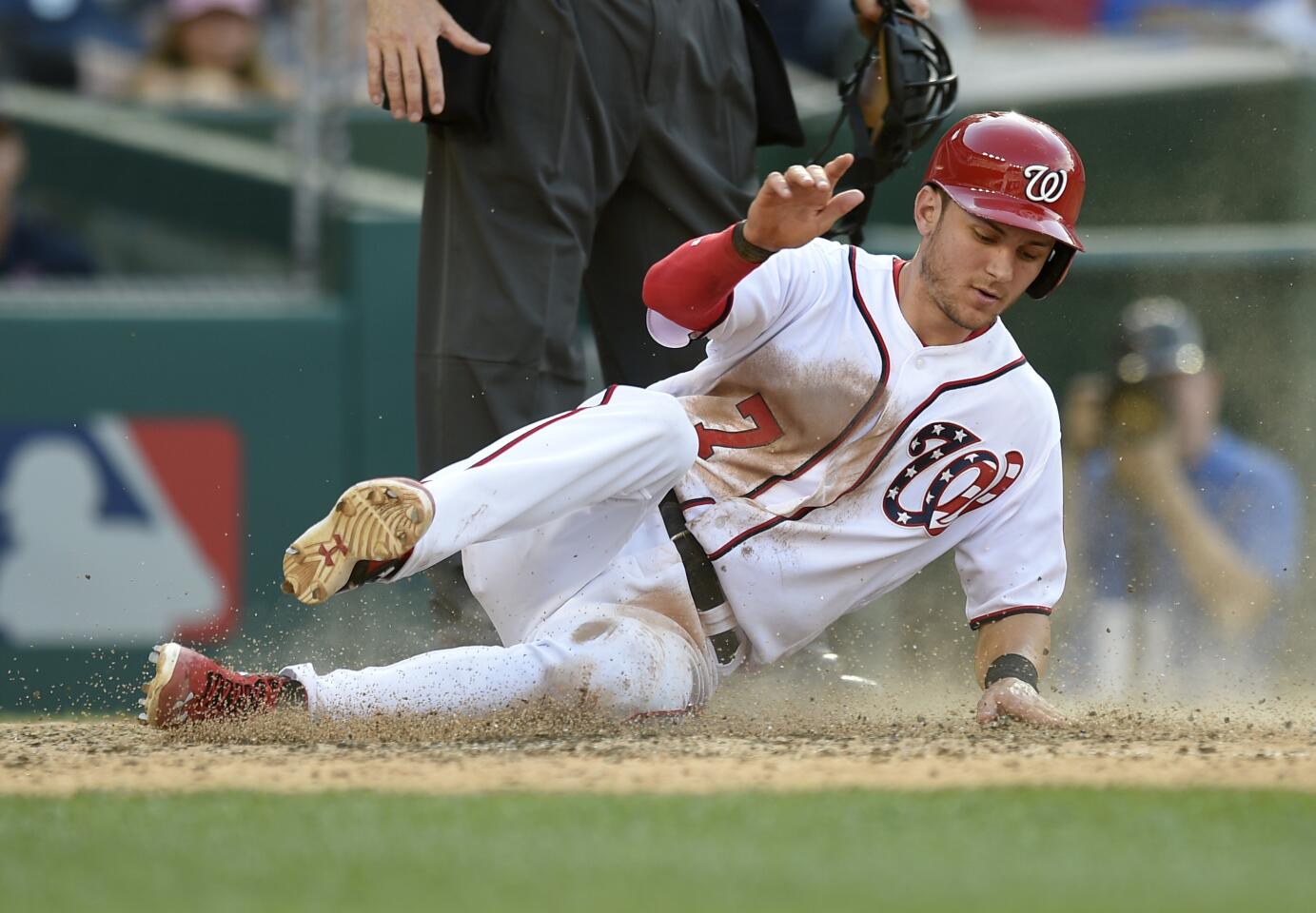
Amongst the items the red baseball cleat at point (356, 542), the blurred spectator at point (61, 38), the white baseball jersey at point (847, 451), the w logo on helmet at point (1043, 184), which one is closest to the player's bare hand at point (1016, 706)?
the white baseball jersey at point (847, 451)

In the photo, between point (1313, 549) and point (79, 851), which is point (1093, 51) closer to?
point (1313, 549)

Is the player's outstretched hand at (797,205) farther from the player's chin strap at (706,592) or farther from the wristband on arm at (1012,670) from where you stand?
the wristband on arm at (1012,670)

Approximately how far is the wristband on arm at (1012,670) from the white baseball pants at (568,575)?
1.75ft

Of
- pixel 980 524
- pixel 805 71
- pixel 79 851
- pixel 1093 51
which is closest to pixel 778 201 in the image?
pixel 980 524

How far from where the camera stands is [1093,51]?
7.71 m

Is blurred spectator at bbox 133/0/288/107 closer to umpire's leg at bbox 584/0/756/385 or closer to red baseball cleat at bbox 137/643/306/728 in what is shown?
umpire's leg at bbox 584/0/756/385

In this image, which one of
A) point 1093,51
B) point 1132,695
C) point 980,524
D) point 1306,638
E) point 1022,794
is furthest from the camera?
point 1093,51

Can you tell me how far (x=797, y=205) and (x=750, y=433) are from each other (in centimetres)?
63

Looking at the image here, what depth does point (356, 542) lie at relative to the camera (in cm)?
302

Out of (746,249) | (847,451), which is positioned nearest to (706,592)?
(847,451)

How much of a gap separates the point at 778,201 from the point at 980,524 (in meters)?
0.92

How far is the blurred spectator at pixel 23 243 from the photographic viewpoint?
251 inches

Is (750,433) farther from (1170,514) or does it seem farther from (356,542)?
(1170,514)

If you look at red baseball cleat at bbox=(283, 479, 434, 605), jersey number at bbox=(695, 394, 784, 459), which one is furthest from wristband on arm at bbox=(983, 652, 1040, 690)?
red baseball cleat at bbox=(283, 479, 434, 605)
